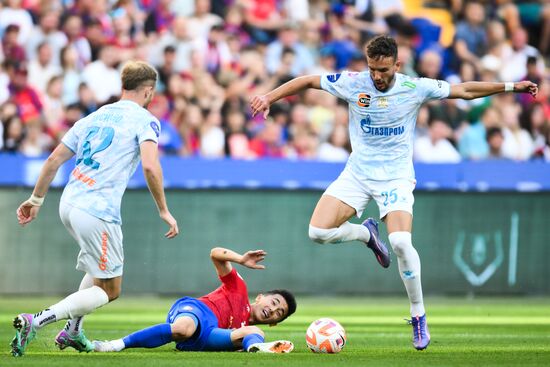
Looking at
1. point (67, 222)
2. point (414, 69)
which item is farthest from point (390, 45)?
point (414, 69)

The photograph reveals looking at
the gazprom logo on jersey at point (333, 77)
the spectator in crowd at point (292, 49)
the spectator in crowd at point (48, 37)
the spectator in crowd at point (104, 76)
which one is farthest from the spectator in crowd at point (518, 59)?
the gazprom logo on jersey at point (333, 77)

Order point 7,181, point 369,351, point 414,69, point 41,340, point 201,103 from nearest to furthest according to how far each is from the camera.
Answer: point 369,351 → point 41,340 → point 7,181 → point 201,103 → point 414,69

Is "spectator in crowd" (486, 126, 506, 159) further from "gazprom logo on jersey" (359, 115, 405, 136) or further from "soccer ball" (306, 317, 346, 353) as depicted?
"soccer ball" (306, 317, 346, 353)

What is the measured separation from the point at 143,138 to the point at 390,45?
2.26 m

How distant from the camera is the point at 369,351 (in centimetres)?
971

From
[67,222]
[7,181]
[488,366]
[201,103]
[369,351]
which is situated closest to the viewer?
[488,366]

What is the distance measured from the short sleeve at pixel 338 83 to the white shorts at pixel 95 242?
2.40 meters

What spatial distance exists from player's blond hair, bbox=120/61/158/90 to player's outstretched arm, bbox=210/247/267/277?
1.38 m

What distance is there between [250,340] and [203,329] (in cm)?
38

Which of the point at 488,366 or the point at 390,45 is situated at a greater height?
the point at 390,45

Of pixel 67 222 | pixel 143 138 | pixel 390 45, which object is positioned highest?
pixel 390 45

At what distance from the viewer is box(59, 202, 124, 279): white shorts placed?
344 inches

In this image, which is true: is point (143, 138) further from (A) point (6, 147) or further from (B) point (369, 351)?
(A) point (6, 147)

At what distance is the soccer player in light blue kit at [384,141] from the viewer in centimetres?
985
